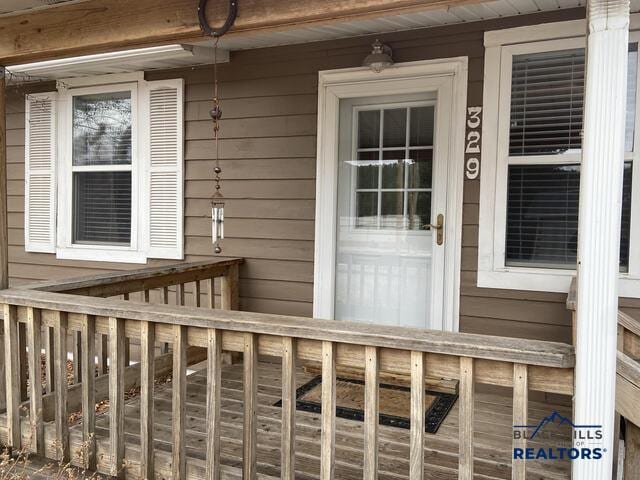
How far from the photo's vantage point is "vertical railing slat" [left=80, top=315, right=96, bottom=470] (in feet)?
7.77

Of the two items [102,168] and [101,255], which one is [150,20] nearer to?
[102,168]

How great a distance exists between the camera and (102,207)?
4703 millimetres

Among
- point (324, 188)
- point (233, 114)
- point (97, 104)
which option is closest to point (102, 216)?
point (97, 104)

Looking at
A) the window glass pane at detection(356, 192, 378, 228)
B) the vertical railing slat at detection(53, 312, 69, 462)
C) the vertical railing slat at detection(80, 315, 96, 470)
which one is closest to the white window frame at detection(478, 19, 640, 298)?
the window glass pane at detection(356, 192, 378, 228)

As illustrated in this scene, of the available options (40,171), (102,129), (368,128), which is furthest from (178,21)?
(40,171)

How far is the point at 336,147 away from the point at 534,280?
1.58 m

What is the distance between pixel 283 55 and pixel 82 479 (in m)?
2.98

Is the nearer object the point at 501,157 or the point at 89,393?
the point at 89,393

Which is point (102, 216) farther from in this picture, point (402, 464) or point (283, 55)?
point (402, 464)

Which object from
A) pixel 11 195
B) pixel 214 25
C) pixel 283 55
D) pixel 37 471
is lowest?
pixel 37 471

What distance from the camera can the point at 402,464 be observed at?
2510 millimetres

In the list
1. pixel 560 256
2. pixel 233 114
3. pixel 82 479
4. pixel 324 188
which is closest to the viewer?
pixel 82 479

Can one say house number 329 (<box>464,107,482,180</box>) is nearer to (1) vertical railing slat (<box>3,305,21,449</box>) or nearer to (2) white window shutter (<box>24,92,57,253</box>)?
(1) vertical railing slat (<box>3,305,21,449</box>)

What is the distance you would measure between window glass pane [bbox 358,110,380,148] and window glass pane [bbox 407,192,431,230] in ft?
1.51
